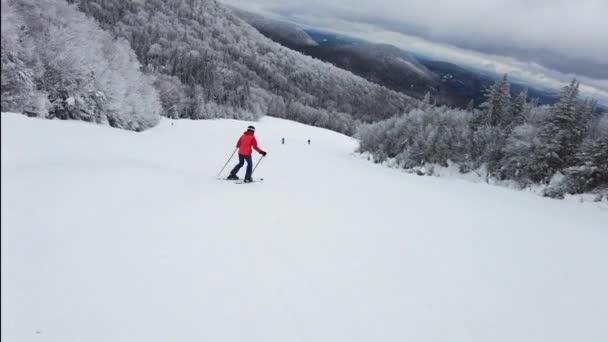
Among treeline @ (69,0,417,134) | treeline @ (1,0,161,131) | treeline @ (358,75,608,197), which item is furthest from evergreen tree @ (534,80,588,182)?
treeline @ (69,0,417,134)

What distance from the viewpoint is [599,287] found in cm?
757

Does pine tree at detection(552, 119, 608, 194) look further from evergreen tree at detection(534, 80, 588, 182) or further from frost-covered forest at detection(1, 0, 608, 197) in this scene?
evergreen tree at detection(534, 80, 588, 182)

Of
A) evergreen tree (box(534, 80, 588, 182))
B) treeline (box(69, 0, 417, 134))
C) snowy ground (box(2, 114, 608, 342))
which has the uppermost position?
evergreen tree (box(534, 80, 588, 182))

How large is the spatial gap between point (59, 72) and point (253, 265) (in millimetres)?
20111

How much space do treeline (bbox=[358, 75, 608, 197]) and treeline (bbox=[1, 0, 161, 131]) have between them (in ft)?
69.0

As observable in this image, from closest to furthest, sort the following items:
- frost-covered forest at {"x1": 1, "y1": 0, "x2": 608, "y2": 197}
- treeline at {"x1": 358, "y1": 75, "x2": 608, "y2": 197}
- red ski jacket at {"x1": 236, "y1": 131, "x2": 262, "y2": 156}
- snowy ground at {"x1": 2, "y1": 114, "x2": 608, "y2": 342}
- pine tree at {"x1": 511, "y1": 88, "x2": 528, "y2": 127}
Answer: snowy ground at {"x1": 2, "y1": 114, "x2": 608, "y2": 342}
red ski jacket at {"x1": 236, "y1": 131, "x2": 262, "y2": 156}
frost-covered forest at {"x1": 1, "y1": 0, "x2": 608, "y2": 197}
treeline at {"x1": 358, "y1": 75, "x2": 608, "y2": 197}
pine tree at {"x1": 511, "y1": 88, "x2": 528, "y2": 127}

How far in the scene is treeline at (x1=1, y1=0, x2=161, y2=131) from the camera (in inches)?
672

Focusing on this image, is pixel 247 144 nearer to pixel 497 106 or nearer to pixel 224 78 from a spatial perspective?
pixel 497 106

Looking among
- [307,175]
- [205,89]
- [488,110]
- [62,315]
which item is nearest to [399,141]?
[488,110]

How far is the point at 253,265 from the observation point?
5820mm

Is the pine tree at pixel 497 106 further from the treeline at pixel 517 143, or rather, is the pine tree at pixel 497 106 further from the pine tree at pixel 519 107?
the pine tree at pixel 519 107

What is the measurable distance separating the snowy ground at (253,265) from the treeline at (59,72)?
24.4ft

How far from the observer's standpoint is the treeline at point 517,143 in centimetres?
1963

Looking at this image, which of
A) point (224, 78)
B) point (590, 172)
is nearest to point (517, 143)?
point (590, 172)
